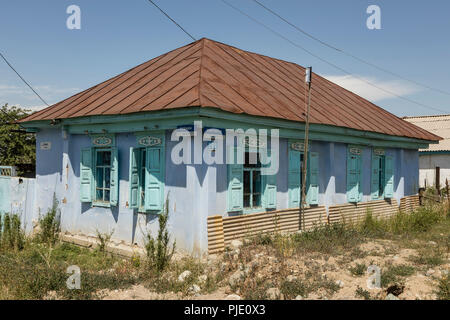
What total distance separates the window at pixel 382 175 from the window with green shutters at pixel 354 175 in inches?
43.7

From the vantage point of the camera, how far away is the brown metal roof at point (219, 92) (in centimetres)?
848

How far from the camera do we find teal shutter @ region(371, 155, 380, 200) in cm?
1307

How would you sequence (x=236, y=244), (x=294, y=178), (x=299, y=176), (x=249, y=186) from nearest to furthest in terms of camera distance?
(x=236, y=244)
(x=249, y=186)
(x=294, y=178)
(x=299, y=176)

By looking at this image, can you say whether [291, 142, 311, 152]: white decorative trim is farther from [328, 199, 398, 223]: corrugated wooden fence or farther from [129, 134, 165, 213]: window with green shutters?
[129, 134, 165, 213]: window with green shutters

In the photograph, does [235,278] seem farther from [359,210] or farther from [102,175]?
[359,210]

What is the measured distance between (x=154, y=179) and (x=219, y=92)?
7.38ft

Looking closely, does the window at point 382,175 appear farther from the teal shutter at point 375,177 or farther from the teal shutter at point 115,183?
the teal shutter at point 115,183

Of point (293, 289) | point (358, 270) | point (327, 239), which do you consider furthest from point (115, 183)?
point (358, 270)

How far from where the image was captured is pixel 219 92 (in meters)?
8.50

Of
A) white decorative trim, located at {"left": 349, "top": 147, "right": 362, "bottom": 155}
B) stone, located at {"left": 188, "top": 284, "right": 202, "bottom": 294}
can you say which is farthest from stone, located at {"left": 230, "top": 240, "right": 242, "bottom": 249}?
white decorative trim, located at {"left": 349, "top": 147, "right": 362, "bottom": 155}

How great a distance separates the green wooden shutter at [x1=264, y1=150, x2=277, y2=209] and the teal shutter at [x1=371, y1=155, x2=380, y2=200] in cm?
492

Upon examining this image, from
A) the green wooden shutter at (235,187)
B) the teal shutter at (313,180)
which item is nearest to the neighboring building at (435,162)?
the teal shutter at (313,180)

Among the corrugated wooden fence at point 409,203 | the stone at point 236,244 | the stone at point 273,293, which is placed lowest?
the stone at point 273,293
